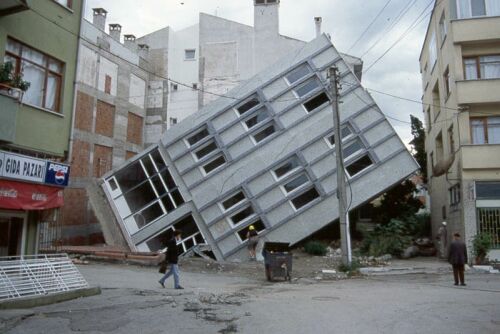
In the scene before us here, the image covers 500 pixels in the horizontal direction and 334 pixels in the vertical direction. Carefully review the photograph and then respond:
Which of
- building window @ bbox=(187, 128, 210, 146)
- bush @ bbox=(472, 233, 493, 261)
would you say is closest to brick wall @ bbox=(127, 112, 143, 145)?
building window @ bbox=(187, 128, 210, 146)

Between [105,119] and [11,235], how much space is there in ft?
55.6

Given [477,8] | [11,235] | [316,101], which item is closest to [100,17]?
[316,101]

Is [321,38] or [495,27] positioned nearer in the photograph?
[495,27]

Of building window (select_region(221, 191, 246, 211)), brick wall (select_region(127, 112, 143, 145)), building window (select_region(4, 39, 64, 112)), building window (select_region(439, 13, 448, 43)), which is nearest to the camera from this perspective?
building window (select_region(4, 39, 64, 112))

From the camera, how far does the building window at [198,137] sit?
83.3 ft

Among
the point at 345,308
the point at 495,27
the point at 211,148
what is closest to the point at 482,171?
the point at 495,27

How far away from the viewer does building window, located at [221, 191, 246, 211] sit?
955 inches

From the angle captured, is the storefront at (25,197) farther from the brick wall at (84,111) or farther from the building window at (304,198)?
the brick wall at (84,111)

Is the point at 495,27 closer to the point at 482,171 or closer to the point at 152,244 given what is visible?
the point at 482,171

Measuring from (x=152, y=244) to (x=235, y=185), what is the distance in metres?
5.39

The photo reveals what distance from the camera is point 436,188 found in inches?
1210

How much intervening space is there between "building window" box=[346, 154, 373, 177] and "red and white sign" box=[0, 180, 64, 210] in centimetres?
1503

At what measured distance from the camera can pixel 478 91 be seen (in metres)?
22.2

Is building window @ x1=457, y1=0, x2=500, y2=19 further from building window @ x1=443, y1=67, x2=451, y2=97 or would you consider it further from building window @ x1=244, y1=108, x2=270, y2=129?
building window @ x1=244, y1=108, x2=270, y2=129
